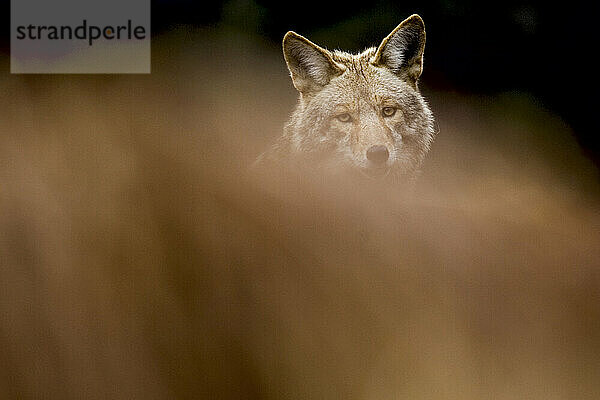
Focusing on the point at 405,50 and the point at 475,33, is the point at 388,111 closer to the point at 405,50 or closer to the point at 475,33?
the point at 405,50

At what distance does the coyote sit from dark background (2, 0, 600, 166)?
0.03m

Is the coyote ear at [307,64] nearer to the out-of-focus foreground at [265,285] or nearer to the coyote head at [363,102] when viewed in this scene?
the coyote head at [363,102]

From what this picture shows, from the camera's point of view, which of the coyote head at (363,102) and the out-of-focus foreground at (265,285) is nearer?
the out-of-focus foreground at (265,285)

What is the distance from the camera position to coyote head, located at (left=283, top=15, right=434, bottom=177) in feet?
2.17

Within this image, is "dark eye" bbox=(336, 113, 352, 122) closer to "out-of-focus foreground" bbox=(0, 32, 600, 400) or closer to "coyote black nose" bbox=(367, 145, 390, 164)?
"coyote black nose" bbox=(367, 145, 390, 164)

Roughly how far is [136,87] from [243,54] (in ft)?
0.52

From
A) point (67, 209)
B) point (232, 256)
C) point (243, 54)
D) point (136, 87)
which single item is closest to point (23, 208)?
point (67, 209)

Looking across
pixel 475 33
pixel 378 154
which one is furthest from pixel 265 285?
pixel 475 33

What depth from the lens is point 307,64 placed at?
0.70m

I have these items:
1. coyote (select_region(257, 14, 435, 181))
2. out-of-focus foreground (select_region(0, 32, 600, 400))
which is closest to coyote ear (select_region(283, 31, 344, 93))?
coyote (select_region(257, 14, 435, 181))

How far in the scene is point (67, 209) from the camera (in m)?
0.40

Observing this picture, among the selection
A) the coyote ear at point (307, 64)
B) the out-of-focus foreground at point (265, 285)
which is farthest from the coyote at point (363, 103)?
the out-of-focus foreground at point (265, 285)

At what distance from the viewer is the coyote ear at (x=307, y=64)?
2.27 ft

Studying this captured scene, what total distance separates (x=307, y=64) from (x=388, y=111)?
Result: 4.2 inches
